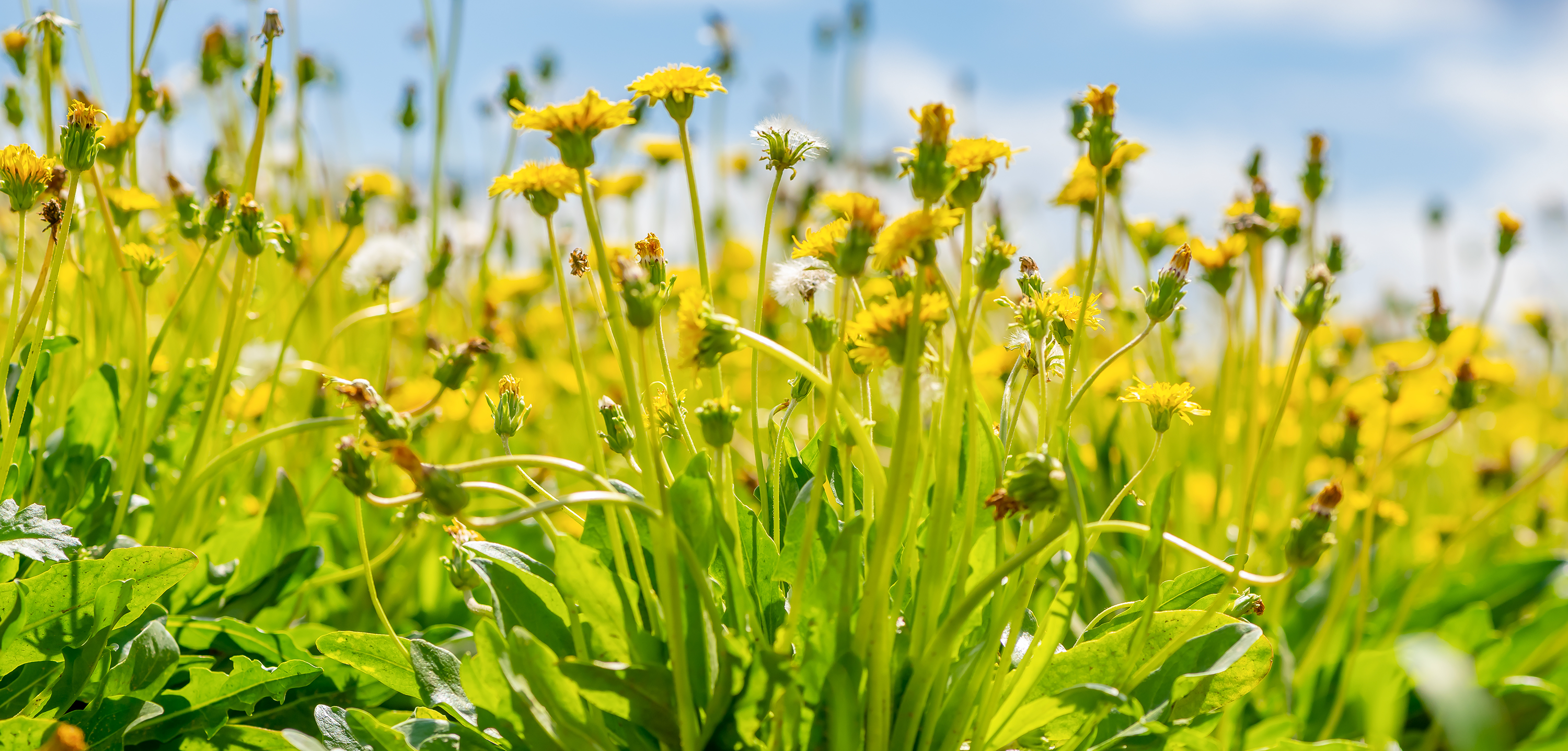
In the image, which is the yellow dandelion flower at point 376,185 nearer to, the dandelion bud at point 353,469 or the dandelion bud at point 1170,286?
the dandelion bud at point 353,469

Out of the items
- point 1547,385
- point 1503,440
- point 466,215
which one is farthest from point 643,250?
point 1503,440

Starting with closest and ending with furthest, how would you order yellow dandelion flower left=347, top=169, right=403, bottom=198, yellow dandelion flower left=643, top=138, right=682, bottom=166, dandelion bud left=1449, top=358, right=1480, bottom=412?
dandelion bud left=1449, top=358, right=1480, bottom=412
yellow dandelion flower left=347, top=169, right=403, bottom=198
yellow dandelion flower left=643, top=138, right=682, bottom=166

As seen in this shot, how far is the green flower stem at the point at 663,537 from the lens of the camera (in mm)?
816

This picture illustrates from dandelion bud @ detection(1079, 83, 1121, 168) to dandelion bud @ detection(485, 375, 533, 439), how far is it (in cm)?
61

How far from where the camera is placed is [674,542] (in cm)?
84

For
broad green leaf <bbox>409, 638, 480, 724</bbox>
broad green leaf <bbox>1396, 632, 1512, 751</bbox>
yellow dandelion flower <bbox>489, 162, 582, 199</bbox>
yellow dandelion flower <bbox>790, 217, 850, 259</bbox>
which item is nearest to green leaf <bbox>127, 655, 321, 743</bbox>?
broad green leaf <bbox>409, 638, 480, 724</bbox>

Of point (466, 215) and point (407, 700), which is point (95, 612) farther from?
point (466, 215)

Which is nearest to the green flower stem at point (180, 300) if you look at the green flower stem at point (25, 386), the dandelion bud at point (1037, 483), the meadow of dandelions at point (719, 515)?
the meadow of dandelions at point (719, 515)

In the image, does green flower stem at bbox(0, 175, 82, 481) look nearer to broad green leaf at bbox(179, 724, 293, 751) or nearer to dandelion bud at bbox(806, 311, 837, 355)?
broad green leaf at bbox(179, 724, 293, 751)

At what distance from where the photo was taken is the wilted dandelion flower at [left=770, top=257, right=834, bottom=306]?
A: 105 cm

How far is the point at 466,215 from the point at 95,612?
9.06ft

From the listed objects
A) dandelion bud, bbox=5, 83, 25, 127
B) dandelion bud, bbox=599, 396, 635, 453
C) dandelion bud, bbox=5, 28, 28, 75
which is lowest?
dandelion bud, bbox=599, 396, 635, 453

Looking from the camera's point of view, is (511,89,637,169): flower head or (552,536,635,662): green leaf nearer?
(511,89,637,169): flower head

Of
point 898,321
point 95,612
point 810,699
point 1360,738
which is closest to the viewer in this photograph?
point 898,321
